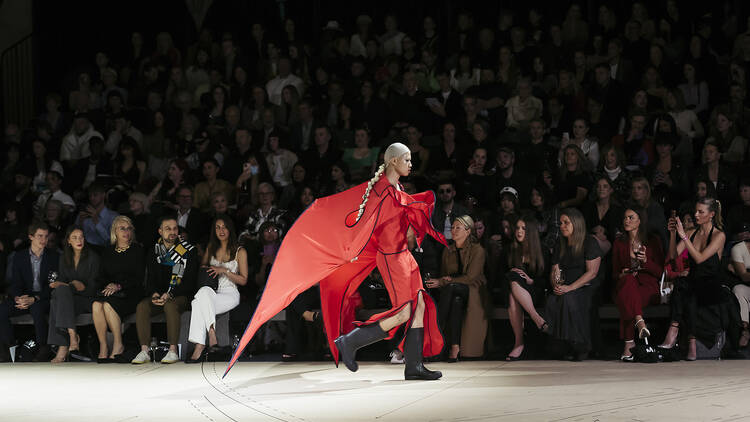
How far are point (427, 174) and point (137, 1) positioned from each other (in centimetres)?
639

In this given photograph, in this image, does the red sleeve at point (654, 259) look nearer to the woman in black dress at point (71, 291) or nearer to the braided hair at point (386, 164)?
the braided hair at point (386, 164)

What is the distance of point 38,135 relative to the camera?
40.7ft

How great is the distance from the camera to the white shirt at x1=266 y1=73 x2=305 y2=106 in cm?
1225

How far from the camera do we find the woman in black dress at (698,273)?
799cm

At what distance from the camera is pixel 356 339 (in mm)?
6918

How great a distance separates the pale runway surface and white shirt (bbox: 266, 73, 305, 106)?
4718 millimetres

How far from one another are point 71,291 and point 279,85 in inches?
174

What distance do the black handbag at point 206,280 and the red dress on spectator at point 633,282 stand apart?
3.33m

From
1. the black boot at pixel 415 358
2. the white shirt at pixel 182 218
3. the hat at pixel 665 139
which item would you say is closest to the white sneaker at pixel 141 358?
the white shirt at pixel 182 218

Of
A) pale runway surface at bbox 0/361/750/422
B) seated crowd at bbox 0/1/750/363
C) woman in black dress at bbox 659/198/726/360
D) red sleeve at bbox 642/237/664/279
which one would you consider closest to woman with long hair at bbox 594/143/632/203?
seated crowd at bbox 0/1/750/363

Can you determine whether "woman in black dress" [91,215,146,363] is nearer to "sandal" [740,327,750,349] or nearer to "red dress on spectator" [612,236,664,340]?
"red dress on spectator" [612,236,664,340]

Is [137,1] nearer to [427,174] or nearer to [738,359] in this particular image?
[427,174]

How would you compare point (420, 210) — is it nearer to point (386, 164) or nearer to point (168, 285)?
point (386, 164)

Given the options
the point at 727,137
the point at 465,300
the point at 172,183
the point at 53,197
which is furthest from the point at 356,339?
the point at 53,197
